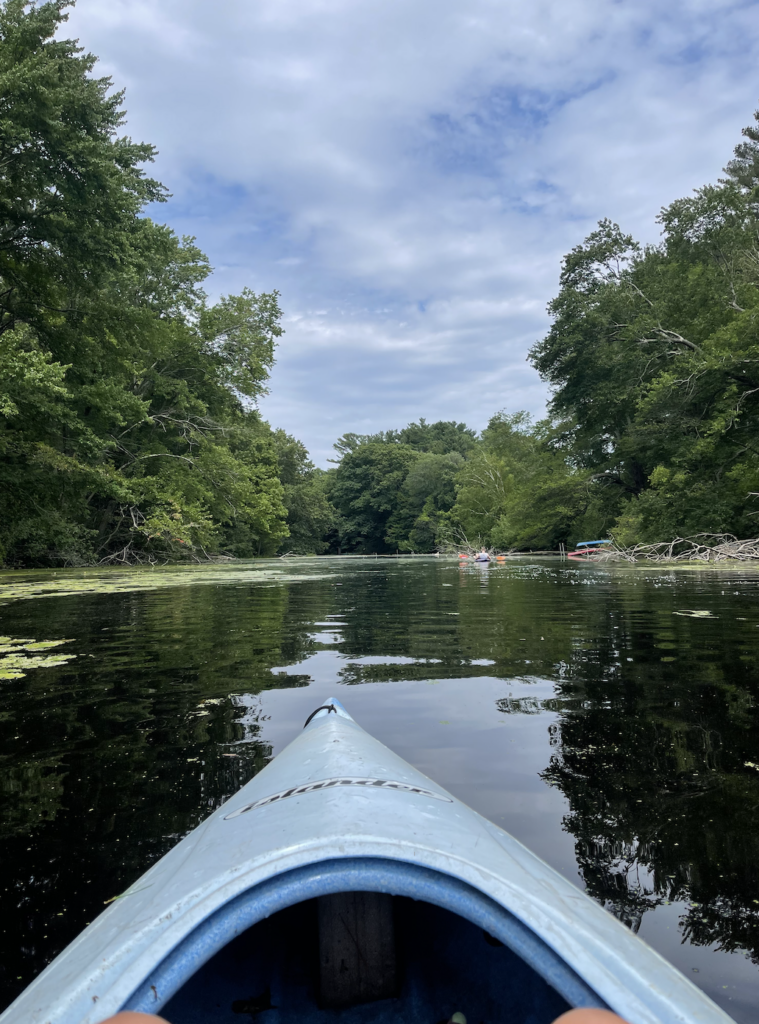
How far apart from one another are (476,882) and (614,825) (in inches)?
60.7

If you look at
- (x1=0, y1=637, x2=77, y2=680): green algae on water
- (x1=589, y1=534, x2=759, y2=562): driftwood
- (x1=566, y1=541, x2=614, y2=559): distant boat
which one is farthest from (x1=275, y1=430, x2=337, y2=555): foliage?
(x1=0, y1=637, x2=77, y2=680): green algae on water

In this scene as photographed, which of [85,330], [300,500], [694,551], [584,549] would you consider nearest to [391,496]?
[300,500]

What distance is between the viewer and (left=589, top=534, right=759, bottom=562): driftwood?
62.8ft

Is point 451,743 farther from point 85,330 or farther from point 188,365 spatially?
point 188,365

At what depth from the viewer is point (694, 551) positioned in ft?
69.7

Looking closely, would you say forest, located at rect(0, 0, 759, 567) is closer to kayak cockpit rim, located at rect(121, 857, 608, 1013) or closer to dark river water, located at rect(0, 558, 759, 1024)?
dark river water, located at rect(0, 558, 759, 1024)

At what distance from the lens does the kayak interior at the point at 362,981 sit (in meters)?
1.40

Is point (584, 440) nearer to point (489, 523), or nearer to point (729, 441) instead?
point (729, 441)

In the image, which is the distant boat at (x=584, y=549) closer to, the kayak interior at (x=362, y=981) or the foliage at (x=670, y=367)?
the foliage at (x=670, y=367)

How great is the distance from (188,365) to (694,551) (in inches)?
808

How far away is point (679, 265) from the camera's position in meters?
29.2

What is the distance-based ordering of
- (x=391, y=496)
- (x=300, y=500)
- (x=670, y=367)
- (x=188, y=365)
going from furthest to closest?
(x=391, y=496), (x=300, y=500), (x=188, y=365), (x=670, y=367)

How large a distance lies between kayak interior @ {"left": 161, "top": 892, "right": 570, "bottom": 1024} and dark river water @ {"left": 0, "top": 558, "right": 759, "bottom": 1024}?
1.61ft

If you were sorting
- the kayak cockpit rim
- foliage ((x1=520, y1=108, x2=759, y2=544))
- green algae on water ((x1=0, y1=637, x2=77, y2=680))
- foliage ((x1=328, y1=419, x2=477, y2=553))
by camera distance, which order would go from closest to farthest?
the kayak cockpit rim → green algae on water ((x1=0, y1=637, x2=77, y2=680)) → foliage ((x1=520, y1=108, x2=759, y2=544)) → foliage ((x1=328, y1=419, x2=477, y2=553))
